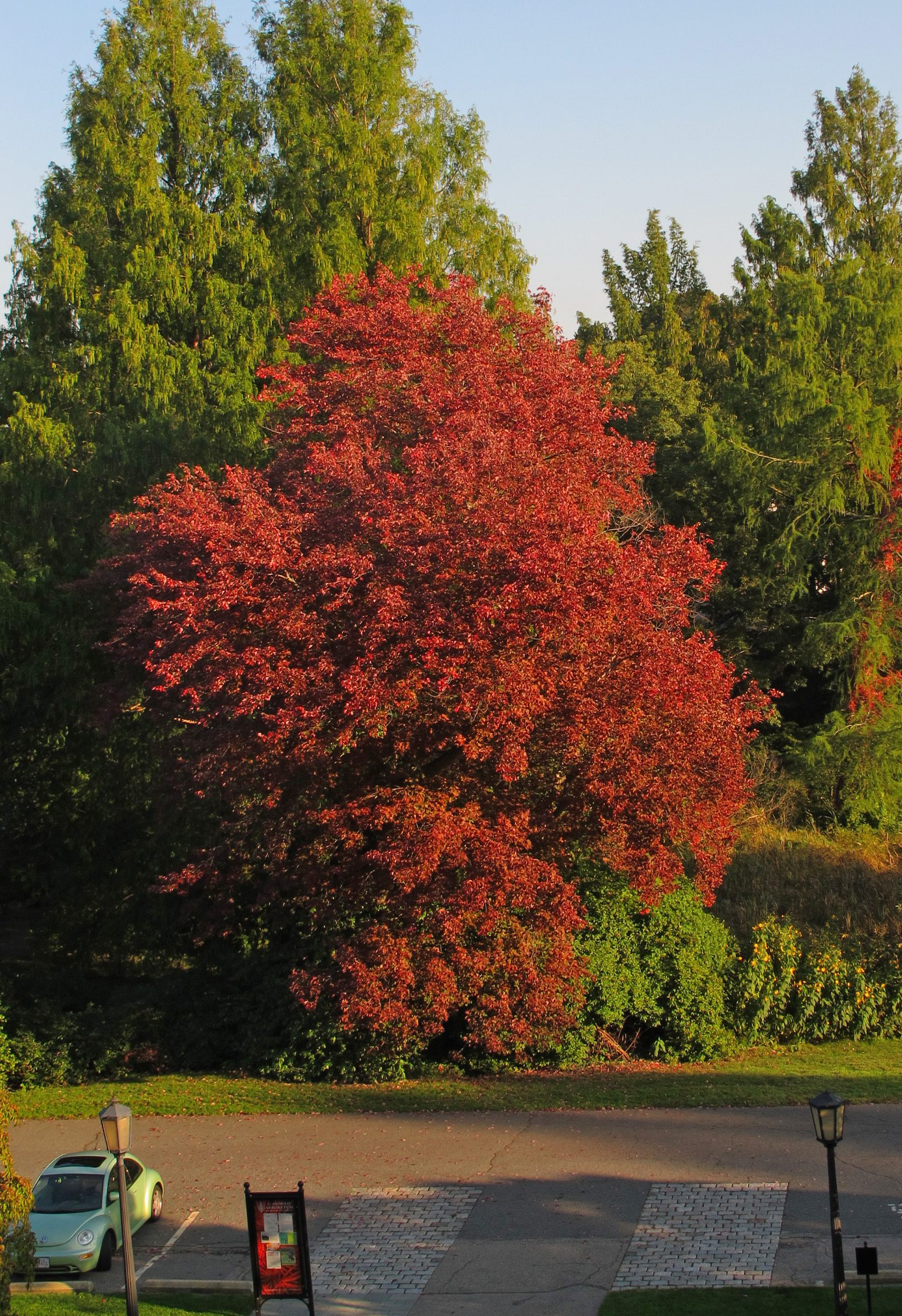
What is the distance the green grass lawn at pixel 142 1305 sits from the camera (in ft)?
33.1

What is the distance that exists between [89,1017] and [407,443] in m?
10.2

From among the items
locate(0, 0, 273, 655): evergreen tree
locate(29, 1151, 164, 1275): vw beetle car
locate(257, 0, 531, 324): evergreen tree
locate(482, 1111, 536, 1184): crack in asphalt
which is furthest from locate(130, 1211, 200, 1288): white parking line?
locate(257, 0, 531, 324): evergreen tree

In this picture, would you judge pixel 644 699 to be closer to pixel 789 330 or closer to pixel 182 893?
pixel 182 893

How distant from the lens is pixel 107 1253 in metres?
11.5

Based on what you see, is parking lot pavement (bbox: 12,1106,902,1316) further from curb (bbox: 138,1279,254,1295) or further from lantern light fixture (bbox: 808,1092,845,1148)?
lantern light fixture (bbox: 808,1092,845,1148)

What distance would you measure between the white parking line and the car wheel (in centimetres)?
38

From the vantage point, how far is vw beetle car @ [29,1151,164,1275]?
36.9 ft

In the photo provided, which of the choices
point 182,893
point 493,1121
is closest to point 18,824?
point 182,893

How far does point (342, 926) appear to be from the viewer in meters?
16.5

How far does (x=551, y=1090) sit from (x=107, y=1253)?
591 cm

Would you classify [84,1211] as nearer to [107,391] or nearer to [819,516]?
[107,391]

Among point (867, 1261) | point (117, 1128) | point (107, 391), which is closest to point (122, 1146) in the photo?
point (117, 1128)

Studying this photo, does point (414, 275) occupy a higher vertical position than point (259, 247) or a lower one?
lower

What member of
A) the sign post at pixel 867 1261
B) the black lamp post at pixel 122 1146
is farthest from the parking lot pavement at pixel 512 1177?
the black lamp post at pixel 122 1146
